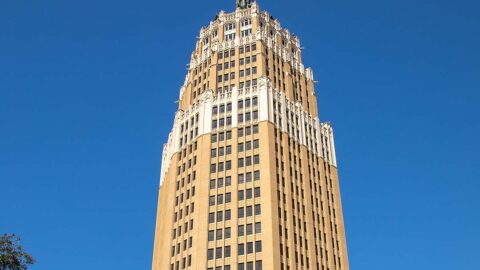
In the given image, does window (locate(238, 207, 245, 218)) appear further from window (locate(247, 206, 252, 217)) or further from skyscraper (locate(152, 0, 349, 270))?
window (locate(247, 206, 252, 217))

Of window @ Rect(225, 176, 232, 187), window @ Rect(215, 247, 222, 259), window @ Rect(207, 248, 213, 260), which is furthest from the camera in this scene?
window @ Rect(225, 176, 232, 187)

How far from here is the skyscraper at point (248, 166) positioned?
7981 centimetres

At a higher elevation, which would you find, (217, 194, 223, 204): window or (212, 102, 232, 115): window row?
(212, 102, 232, 115): window row

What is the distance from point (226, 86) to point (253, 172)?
75.0 feet

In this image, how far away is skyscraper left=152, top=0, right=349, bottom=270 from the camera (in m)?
79.8

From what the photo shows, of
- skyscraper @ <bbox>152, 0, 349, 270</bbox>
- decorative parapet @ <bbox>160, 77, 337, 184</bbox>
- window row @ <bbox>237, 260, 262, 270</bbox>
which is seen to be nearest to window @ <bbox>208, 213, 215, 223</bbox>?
skyscraper @ <bbox>152, 0, 349, 270</bbox>

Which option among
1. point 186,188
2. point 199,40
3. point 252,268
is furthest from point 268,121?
point 199,40

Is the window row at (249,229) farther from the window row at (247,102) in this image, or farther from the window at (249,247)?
the window row at (247,102)

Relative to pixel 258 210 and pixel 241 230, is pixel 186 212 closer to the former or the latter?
pixel 241 230

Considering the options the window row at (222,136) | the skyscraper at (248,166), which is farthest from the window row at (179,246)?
the window row at (222,136)

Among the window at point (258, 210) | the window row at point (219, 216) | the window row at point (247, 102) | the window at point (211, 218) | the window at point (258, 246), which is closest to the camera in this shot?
the window at point (258, 246)

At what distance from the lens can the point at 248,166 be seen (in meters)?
86.8

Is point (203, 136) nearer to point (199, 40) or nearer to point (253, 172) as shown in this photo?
point (253, 172)

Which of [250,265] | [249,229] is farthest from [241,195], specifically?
[250,265]
